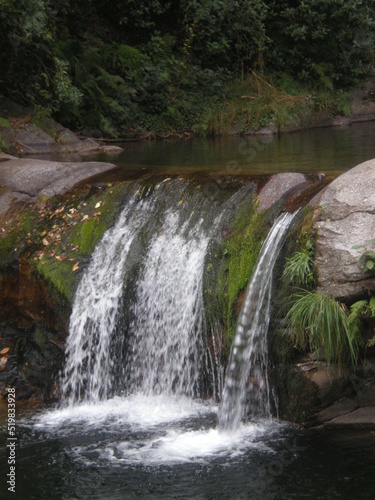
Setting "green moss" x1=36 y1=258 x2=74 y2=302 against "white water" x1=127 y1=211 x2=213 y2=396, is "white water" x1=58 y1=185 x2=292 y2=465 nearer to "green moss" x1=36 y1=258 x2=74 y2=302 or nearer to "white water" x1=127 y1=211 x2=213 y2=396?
"white water" x1=127 y1=211 x2=213 y2=396

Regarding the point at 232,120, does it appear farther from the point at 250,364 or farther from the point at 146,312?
the point at 250,364

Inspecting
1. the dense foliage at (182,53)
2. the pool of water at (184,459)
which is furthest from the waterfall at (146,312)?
the dense foliage at (182,53)

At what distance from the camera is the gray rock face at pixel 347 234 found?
503cm

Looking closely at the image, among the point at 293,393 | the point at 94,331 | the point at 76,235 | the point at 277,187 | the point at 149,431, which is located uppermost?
the point at 277,187

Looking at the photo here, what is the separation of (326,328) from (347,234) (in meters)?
0.75

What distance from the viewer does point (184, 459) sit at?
15.9 ft

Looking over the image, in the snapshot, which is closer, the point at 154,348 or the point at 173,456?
the point at 173,456

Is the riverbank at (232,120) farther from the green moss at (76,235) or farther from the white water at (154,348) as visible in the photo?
the white water at (154,348)

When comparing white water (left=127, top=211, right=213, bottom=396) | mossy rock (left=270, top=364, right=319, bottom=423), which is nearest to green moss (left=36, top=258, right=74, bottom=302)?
white water (left=127, top=211, right=213, bottom=396)

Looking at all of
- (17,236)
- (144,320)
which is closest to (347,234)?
(144,320)

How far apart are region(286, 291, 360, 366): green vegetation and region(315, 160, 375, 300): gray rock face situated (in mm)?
140

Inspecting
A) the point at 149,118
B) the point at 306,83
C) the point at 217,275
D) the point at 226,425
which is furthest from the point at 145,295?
the point at 306,83

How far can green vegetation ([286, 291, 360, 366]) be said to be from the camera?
488 cm

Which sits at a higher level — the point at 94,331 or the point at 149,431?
the point at 94,331
